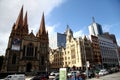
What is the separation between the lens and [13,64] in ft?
148

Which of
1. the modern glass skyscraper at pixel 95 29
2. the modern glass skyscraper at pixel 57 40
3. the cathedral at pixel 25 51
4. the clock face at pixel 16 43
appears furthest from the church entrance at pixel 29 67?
the modern glass skyscraper at pixel 95 29

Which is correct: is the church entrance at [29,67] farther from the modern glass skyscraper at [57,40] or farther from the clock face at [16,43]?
the modern glass skyscraper at [57,40]

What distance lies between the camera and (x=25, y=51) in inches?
1959

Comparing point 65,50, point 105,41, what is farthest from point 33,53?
point 105,41

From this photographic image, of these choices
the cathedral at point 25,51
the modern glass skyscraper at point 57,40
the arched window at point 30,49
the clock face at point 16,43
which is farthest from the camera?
the modern glass skyscraper at point 57,40

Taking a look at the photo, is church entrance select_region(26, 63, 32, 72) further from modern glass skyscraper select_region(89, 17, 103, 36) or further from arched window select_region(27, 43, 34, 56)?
modern glass skyscraper select_region(89, 17, 103, 36)

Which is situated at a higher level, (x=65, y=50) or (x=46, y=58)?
(x=65, y=50)

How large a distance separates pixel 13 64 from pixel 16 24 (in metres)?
20.9

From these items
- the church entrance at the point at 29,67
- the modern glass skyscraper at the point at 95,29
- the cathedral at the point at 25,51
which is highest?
the modern glass skyscraper at the point at 95,29

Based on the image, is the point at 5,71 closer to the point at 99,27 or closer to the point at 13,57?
the point at 13,57

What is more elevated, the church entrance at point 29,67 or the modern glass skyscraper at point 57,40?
the modern glass skyscraper at point 57,40

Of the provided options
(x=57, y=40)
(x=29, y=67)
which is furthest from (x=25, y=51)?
(x=57, y=40)

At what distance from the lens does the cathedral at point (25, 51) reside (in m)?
45.5

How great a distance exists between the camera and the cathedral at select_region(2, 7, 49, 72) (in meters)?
45.5
